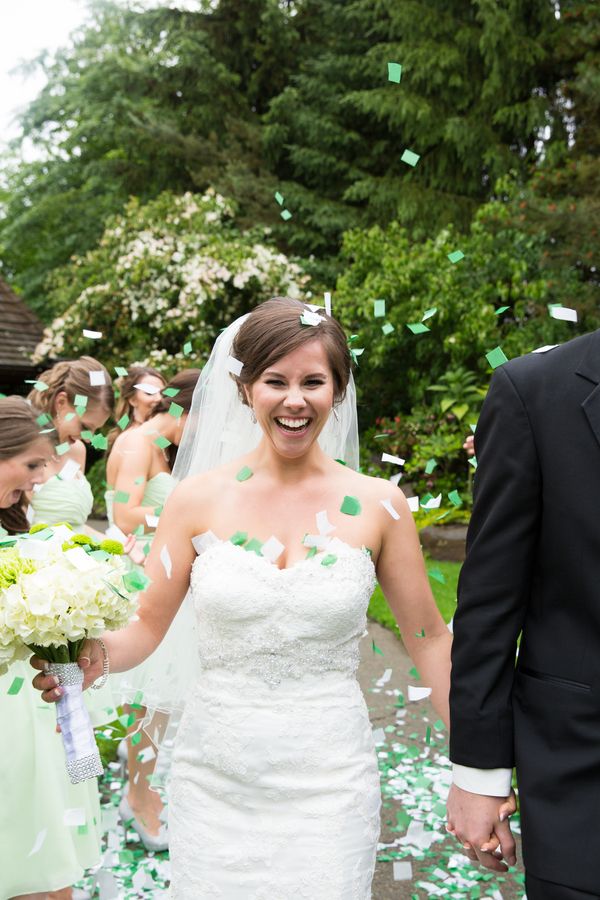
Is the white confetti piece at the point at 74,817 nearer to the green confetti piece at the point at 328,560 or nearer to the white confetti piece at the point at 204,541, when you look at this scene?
the white confetti piece at the point at 204,541

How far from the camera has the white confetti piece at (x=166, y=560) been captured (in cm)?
285

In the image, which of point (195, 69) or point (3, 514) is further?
point (195, 69)

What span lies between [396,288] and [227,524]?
34.0ft

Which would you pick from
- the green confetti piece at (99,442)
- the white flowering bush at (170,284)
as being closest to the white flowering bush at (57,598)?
the green confetti piece at (99,442)

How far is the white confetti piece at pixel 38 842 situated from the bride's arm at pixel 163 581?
99cm

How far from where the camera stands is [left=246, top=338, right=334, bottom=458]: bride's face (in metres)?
2.74

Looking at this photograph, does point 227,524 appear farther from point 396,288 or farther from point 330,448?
point 396,288

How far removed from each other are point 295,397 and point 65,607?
0.84 meters

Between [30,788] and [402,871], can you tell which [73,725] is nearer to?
[30,788]

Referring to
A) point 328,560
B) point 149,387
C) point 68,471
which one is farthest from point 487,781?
point 68,471

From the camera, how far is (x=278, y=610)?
2742mm

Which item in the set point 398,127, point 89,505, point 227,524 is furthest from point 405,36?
point 227,524

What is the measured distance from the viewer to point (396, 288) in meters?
12.9

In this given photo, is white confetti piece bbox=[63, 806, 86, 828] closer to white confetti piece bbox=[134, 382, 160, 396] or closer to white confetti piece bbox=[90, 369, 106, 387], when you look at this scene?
white confetti piece bbox=[134, 382, 160, 396]
